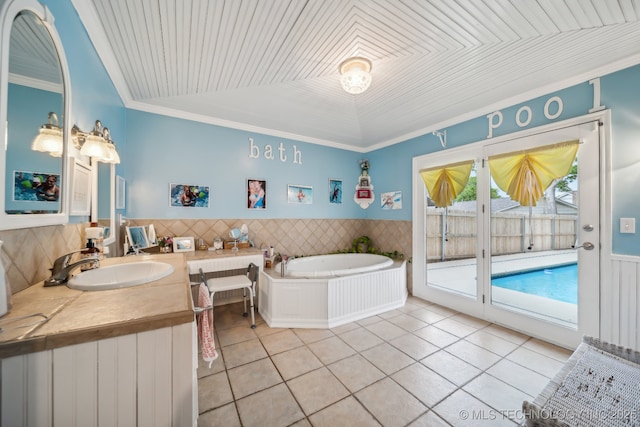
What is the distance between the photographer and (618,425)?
0.87 m

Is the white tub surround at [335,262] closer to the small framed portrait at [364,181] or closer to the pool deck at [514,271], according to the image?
the pool deck at [514,271]

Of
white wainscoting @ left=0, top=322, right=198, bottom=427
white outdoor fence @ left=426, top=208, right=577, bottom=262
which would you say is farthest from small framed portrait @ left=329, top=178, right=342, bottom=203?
white wainscoting @ left=0, top=322, right=198, bottom=427

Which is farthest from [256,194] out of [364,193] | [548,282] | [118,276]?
[548,282]

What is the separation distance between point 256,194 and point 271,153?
2.31ft

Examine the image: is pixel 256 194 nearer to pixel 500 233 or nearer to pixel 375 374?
pixel 375 374

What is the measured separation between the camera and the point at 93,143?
1.55 m

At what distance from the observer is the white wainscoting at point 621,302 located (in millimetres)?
1912

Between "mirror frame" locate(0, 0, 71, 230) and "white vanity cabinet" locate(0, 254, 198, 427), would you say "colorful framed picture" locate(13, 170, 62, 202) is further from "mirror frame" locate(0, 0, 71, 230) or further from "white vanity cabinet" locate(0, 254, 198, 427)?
"white vanity cabinet" locate(0, 254, 198, 427)

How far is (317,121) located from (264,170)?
1106mm

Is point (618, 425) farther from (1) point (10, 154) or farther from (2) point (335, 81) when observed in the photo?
(2) point (335, 81)

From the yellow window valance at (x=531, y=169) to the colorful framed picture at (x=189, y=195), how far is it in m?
3.73

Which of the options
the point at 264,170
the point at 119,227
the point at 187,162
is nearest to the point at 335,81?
the point at 264,170

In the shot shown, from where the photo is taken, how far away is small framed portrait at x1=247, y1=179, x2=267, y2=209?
3.54 metres

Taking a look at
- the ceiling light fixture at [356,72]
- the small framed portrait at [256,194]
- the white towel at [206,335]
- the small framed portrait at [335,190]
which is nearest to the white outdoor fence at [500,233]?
the small framed portrait at [335,190]
